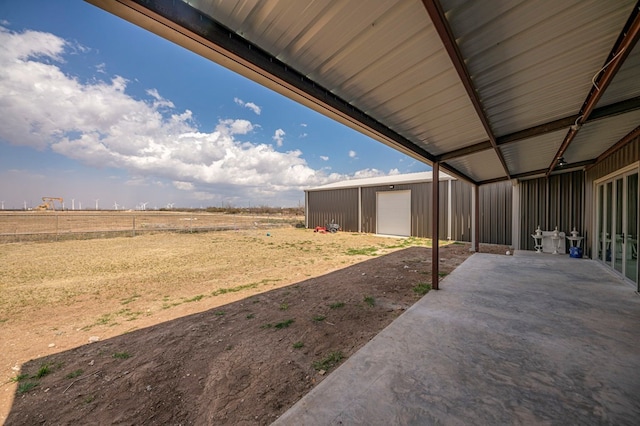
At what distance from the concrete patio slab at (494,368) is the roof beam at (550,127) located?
252 centimetres

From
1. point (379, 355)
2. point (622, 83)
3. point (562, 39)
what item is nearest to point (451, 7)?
point (562, 39)

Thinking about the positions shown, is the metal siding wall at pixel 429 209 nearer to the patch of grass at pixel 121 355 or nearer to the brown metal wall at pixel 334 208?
the brown metal wall at pixel 334 208

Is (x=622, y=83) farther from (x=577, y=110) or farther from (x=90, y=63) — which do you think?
(x=90, y=63)

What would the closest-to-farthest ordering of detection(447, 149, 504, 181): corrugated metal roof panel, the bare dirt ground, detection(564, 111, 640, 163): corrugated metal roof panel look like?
the bare dirt ground, detection(564, 111, 640, 163): corrugated metal roof panel, detection(447, 149, 504, 181): corrugated metal roof panel

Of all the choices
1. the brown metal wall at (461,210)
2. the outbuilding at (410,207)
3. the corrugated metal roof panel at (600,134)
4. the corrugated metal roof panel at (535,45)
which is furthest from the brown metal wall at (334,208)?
the corrugated metal roof panel at (535,45)

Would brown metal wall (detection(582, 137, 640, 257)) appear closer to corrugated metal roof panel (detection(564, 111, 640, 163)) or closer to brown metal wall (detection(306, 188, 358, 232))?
corrugated metal roof panel (detection(564, 111, 640, 163))

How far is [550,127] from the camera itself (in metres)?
3.54

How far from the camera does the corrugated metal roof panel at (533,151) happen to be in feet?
14.2

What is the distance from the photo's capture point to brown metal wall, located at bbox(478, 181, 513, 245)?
31.1 feet

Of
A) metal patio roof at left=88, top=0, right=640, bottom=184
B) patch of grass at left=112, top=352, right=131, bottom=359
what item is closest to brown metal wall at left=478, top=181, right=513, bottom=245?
metal patio roof at left=88, top=0, right=640, bottom=184

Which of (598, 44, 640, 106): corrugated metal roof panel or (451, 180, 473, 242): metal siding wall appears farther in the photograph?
(451, 180, 473, 242): metal siding wall

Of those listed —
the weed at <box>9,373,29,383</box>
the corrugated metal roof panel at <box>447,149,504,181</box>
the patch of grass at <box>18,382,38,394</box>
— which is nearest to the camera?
the patch of grass at <box>18,382,38,394</box>

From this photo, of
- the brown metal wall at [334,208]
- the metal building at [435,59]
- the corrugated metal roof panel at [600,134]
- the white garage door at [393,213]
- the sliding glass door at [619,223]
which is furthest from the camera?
the brown metal wall at [334,208]

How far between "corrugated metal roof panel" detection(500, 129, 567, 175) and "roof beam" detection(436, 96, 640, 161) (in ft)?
1.67
